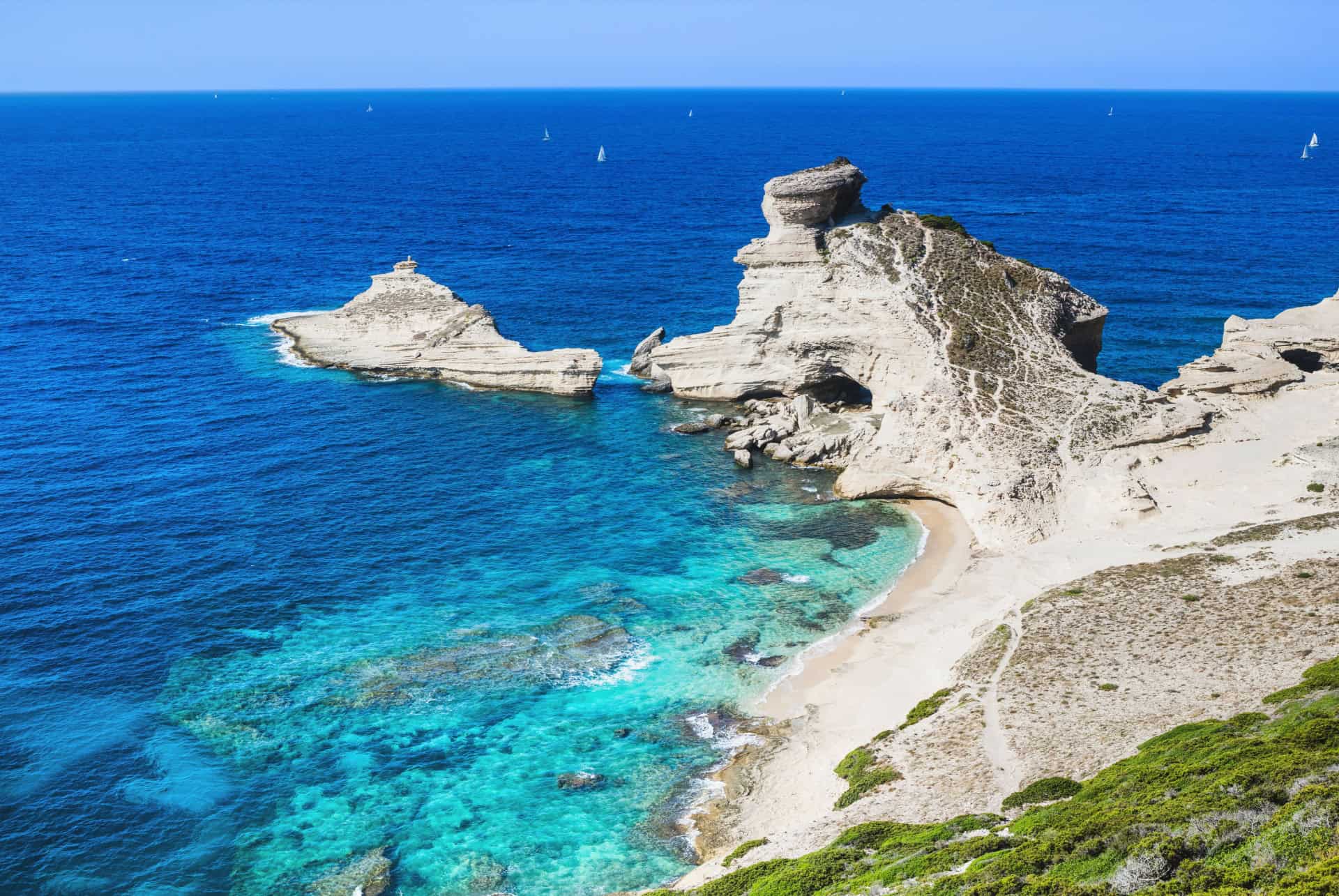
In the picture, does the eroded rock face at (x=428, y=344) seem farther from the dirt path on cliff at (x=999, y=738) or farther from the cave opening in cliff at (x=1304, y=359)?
the cave opening in cliff at (x=1304, y=359)

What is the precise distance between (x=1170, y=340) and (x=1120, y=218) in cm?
6022

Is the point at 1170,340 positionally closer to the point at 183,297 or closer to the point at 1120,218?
the point at 1120,218

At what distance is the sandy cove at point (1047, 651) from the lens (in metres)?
35.0

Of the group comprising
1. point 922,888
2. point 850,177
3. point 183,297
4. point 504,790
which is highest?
point 850,177

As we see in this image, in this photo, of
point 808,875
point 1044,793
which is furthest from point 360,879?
point 1044,793

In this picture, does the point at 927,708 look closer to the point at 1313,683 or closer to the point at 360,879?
the point at 1313,683

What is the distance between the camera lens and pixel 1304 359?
234 ft

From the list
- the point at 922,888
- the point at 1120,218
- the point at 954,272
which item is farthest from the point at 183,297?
the point at 1120,218

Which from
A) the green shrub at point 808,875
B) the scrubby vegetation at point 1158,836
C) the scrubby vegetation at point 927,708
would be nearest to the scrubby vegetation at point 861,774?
the scrubby vegetation at point 927,708

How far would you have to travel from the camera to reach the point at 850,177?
77.7 meters

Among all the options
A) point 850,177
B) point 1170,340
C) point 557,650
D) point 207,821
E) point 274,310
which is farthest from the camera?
point 274,310

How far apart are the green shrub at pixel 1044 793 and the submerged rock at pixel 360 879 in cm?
2034

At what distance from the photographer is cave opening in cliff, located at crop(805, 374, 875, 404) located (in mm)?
76562

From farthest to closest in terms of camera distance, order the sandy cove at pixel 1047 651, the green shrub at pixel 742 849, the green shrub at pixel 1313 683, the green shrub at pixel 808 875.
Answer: the sandy cove at pixel 1047 651 → the green shrub at pixel 742 849 → the green shrub at pixel 1313 683 → the green shrub at pixel 808 875
